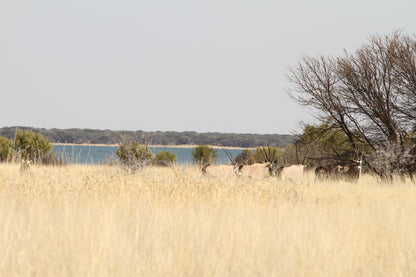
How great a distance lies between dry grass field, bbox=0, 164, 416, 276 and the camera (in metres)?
4.05

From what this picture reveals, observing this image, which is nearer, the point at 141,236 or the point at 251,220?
the point at 141,236

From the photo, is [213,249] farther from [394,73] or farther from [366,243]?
[394,73]

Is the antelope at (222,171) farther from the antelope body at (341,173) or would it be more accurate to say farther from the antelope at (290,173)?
the antelope body at (341,173)

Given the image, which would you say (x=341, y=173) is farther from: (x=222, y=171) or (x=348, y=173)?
(x=222, y=171)

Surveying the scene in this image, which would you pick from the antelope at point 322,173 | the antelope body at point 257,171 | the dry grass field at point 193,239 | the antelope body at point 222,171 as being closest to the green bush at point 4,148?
the antelope body at point 222,171

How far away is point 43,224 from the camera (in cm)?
561

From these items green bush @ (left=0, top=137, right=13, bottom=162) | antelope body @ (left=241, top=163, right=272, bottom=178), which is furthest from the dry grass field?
green bush @ (left=0, top=137, right=13, bottom=162)

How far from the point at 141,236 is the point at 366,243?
97.5 inches

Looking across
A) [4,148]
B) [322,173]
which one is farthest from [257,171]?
[4,148]

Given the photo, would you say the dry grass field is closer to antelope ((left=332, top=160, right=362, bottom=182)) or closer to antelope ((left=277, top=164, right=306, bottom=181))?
antelope ((left=277, top=164, right=306, bottom=181))

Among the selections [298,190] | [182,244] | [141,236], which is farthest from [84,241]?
[298,190]

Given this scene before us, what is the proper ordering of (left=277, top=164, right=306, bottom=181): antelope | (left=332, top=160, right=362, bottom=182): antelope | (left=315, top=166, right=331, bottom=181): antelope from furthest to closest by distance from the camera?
(left=315, top=166, right=331, bottom=181): antelope, (left=332, top=160, right=362, bottom=182): antelope, (left=277, top=164, right=306, bottom=181): antelope

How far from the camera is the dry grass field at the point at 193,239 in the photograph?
405 cm

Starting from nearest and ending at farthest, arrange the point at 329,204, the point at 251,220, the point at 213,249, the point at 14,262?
1. the point at 14,262
2. the point at 213,249
3. the point at 251,220
4. the point at 329,204
